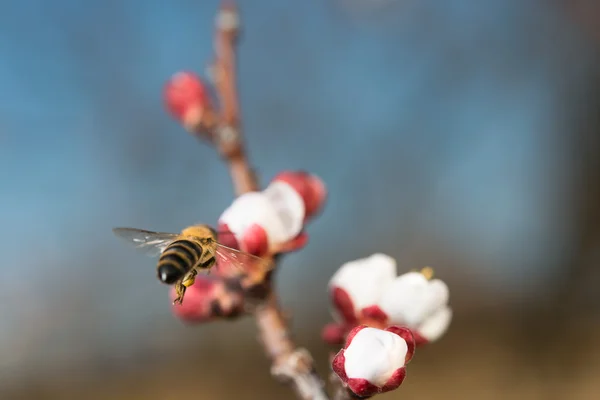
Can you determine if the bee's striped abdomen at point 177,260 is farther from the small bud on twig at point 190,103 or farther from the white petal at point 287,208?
the small bud on twig at point 190,103

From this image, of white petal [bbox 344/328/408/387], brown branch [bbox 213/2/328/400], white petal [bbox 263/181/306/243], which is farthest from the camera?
white petal [bbox 263/181/306/243]

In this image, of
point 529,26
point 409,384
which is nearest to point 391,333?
point 409,384

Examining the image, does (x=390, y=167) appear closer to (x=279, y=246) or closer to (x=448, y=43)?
(x=448, y=43)

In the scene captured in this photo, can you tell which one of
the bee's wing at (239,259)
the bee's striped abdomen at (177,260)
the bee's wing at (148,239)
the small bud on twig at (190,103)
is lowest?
the bee's striped abdomen at (177,260)

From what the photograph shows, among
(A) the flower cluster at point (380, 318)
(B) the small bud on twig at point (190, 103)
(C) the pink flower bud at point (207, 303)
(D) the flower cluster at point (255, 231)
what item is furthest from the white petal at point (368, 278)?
(B) the small bud on twig at point (190, 103)

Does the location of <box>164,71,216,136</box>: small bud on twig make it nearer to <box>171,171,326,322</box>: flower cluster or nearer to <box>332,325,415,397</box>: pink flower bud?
<box>171,171,326,322</box>: flower cluster

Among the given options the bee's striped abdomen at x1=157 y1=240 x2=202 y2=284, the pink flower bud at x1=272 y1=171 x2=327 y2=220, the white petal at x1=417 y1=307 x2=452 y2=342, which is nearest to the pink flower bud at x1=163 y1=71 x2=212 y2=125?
the pink flower bud at x1=272 y1=171 x2=327 y2=220
